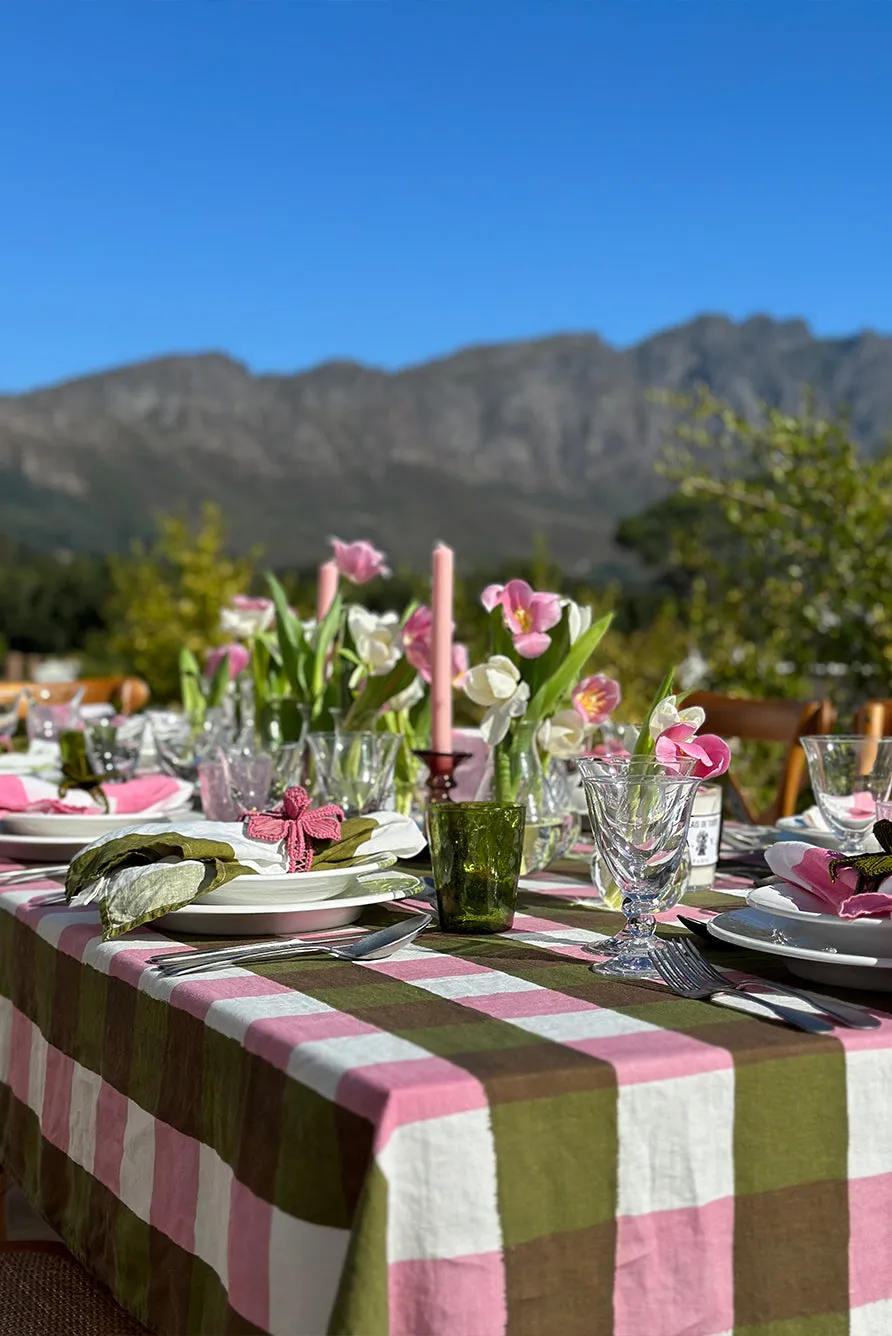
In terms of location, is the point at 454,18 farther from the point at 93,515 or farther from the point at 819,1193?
the point at 819,1193

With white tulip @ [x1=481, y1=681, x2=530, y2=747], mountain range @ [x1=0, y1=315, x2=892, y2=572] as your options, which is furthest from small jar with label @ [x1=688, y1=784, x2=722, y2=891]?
mountain range @ [x1=0, y1=315, x2=892, y2=572]

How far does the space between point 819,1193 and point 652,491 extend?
2104 inches

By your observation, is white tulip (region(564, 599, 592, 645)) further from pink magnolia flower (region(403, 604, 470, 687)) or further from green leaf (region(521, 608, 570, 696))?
pink magnolia flower (region(403, 604, 470, 687))

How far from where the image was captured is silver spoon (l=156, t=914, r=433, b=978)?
1.11 meters

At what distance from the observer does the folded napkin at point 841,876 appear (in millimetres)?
1139

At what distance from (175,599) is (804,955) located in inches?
496

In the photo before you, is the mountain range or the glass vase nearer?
the glass vase

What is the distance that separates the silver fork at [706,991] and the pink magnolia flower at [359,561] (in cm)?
112

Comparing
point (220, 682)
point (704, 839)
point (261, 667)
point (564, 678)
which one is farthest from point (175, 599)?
point (704, 839)

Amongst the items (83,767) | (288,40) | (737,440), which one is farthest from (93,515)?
(83,767)

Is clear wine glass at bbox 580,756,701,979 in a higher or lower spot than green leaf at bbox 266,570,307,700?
lower

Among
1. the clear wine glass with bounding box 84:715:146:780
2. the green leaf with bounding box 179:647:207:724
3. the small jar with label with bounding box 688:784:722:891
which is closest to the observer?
the small jar with label with bounding box 688:784:722:891

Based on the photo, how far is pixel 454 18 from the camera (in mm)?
48250

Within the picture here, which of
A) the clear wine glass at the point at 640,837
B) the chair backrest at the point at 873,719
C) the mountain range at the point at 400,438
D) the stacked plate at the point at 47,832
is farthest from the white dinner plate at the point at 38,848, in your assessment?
the mountain range at the point at 400,438
